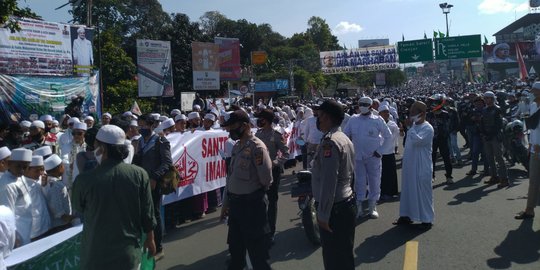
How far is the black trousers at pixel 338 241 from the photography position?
158 inches

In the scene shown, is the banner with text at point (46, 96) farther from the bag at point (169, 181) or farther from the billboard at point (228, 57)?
the billboard at point (228, 57)

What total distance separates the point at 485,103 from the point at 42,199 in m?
9.32

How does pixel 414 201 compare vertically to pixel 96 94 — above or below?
below

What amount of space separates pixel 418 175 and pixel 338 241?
344 cm

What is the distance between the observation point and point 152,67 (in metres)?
21.5

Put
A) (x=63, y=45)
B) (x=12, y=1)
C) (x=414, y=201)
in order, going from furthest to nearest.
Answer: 1. (x=63, y=45)
2. (x=12, y=1)
3. (x=414, y=201)

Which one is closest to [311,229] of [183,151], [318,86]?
[183,151]

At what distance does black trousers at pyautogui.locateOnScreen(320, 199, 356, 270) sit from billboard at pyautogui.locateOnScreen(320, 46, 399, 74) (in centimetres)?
3497

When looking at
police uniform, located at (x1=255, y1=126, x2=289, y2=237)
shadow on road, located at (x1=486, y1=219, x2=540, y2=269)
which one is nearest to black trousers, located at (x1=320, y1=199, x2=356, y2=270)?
shadow on road, located at (x1=486, y1=219, x2=540, y2=269)

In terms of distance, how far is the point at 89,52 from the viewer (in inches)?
738

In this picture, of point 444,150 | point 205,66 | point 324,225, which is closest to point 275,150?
point 324,225

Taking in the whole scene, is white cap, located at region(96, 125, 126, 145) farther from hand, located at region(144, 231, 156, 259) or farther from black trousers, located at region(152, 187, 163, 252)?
black trousers, located at region(152, 187, 163, 252)

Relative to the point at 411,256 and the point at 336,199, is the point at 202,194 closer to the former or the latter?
A: the point at 411,256

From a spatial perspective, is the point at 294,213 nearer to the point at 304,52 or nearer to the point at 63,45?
the point at 63,45
